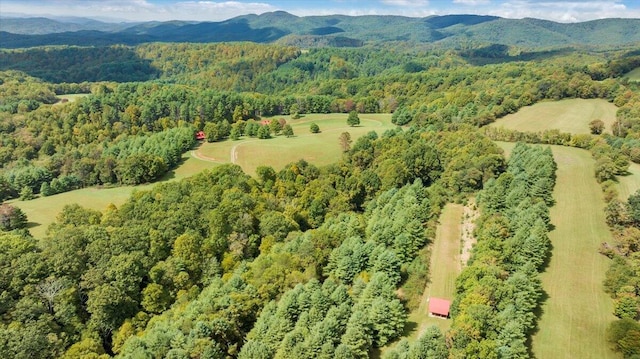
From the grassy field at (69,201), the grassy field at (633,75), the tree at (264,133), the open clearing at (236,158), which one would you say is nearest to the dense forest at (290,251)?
the grassy field at (69,201)

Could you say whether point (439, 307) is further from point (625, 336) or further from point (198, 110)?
point (198, 110)

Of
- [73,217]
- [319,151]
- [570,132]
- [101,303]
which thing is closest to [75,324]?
[101,303]

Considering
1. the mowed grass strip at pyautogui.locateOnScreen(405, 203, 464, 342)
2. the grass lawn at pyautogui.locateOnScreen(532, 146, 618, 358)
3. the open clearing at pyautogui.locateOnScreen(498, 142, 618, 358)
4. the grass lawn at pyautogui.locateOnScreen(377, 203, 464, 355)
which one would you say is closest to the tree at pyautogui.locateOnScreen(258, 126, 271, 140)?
A: the grass lawn at pyautogui.locateOnScreen(377, 203, 464, 355)

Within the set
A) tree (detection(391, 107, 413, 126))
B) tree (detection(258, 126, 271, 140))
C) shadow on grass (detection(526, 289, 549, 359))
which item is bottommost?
shadow on grass (detection(526, 289, 549, 359))

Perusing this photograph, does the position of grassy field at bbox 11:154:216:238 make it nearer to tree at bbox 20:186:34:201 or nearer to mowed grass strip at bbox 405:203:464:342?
tree at bbox 20:186:34:201

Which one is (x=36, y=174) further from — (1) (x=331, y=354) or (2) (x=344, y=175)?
(1) (x=331, y=354)

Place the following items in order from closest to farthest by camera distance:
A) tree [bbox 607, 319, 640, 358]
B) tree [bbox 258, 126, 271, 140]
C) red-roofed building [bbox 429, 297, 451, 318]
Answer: tree [bbox 607, 319, 640, 358] → red-roofed building [bbox 429, 297, 451, 318] → tree [bbox 258, 126, 271, 140]

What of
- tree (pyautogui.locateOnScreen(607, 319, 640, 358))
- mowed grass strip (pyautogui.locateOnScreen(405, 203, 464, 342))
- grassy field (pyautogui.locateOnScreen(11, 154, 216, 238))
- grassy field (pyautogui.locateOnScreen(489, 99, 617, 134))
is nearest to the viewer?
tree (pyautogui.locateOnScreen(607, 319, 640, 358))
